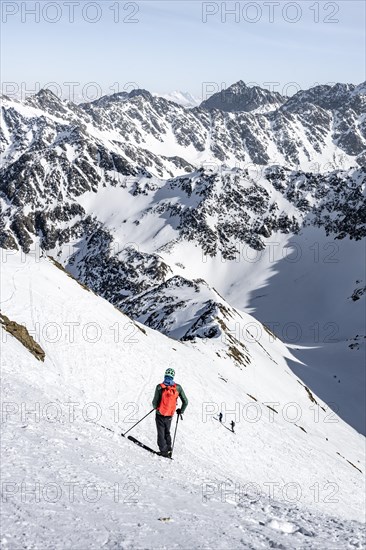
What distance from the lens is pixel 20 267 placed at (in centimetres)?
3675

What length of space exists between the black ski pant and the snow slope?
1.75ft

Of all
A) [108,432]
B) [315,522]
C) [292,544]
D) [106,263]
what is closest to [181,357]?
[108,432]

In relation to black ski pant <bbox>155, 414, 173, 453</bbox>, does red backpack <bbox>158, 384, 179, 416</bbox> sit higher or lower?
higher

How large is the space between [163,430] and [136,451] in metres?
0.99

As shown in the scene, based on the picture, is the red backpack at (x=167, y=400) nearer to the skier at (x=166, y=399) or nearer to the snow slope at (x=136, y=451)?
the skier at (x=166, y=399)

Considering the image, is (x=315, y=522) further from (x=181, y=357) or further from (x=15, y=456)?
(x=181, y=357)

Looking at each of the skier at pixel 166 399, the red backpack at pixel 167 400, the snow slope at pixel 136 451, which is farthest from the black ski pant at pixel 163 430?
the snow slope at pixel 136 451

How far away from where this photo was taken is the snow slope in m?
8.86

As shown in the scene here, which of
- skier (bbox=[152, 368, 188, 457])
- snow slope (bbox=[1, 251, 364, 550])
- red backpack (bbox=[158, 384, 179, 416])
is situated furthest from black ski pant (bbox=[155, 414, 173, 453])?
snow slope (bbox=[1, 251, 364, 550])

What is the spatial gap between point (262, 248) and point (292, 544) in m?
192

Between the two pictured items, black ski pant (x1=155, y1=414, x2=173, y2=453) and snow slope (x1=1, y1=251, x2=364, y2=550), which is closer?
snow slope (x1=1, y1=251, x2=364, y2=550)

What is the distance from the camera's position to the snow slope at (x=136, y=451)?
8.86 meters

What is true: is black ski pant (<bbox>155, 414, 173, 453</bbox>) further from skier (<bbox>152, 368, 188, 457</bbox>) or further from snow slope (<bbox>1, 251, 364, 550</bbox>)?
snow slope (<bbox>1, 251, 364, 550</bbox>)

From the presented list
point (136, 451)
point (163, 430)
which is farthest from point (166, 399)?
point (136, 451)
